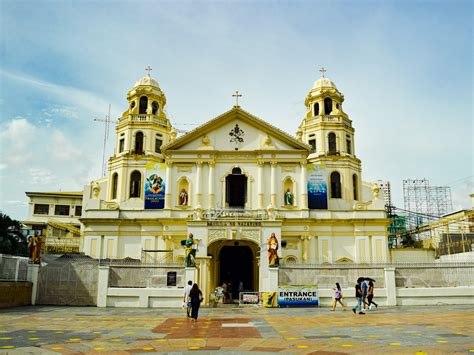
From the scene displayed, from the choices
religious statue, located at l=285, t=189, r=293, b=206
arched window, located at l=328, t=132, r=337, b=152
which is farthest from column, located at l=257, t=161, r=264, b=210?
arched window, located at l=328, t=132, r=337, b=152

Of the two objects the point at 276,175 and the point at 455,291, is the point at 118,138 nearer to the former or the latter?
the point at 276,175

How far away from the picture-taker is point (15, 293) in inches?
905

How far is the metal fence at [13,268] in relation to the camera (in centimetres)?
2270

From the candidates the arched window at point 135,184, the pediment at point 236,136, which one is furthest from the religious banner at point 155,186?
the arched window at point 135,184

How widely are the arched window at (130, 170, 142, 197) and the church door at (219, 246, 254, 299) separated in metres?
10.7

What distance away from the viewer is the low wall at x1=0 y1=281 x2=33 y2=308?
72.0 feet

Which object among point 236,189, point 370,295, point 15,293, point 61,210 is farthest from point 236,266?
point 61,210

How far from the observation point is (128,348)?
415 inches

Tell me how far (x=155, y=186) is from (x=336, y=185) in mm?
16011

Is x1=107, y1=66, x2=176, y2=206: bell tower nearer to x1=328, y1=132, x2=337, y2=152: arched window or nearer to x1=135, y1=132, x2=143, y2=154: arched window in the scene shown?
x1=135, y1=132, x2=143, y2=154: arched window

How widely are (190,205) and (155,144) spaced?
8.66m

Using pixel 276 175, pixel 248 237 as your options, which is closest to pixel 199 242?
pixel 248 237

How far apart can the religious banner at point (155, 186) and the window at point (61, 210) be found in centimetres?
3230

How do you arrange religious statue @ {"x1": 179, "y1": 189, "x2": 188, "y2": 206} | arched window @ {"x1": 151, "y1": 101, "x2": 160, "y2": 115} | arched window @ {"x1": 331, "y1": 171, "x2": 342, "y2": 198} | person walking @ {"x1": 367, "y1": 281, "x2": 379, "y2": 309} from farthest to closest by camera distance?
arched window @ {"x1": 151, "y1": 101, "x2": 160, "y2": 115} → arched window @ {"x1": 331, "y1": 171, "x2": 342, "y2": 198} → religious statue @ {"x1": 179, "y1": 189, "x2": 188, "y2": 206} → person walking @ {"x1": 367, "y1": 281, "x2": 379, "y2": 309}
